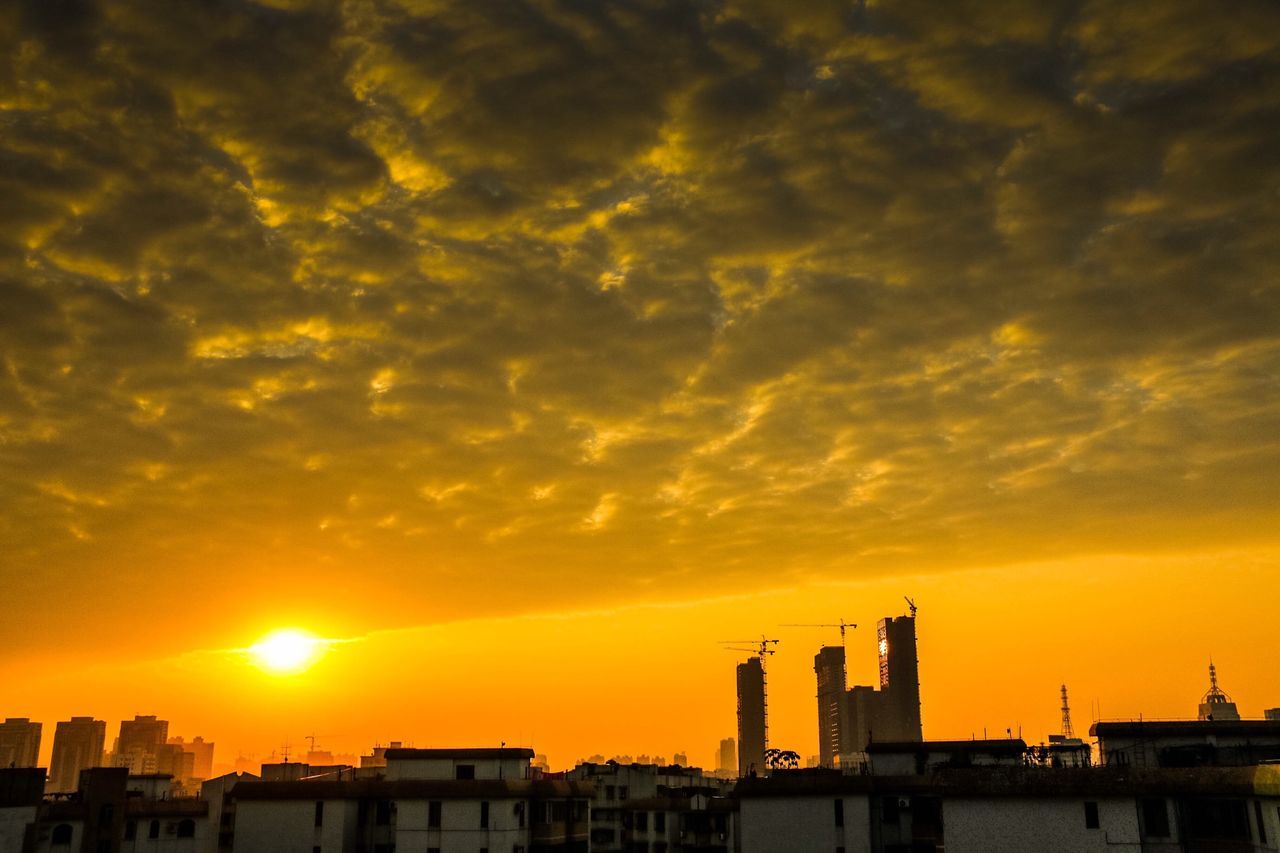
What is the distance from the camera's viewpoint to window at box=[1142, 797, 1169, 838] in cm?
4912

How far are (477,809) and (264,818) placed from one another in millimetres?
17261

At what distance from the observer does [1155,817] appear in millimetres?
49469

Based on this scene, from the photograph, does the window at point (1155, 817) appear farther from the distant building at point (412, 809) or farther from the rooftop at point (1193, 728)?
the distant building at point (412, 809)

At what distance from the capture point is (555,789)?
8625cm

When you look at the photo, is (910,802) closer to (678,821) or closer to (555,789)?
(555,789)

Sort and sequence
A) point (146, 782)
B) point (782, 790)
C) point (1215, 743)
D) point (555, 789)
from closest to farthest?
point (1215, 743) < point (782, 790) < point (555, 789) < point (146, 782)

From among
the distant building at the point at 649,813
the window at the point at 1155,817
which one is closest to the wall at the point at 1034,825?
the window at the point at 1155,817

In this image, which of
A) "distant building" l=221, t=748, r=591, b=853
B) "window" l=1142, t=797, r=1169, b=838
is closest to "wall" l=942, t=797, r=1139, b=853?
"window" l=1142, t=797, r=1169, b=838

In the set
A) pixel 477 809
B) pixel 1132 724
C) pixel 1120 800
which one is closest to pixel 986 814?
pixel 1120 800

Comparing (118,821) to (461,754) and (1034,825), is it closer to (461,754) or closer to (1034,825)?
(461,754)

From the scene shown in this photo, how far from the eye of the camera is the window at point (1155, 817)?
1934 inches

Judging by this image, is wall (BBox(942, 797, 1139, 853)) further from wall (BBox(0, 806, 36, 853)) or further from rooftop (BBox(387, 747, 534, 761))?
wall (BBox(0, 806, 36, 853))

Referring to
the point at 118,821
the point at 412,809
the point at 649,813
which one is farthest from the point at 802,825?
the point at 118,821

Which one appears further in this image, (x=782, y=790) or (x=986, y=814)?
(x=782, y=790)
